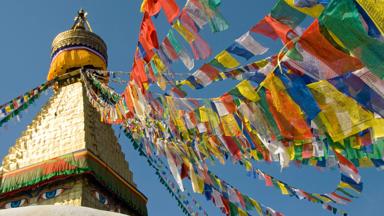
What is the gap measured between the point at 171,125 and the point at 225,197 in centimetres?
175

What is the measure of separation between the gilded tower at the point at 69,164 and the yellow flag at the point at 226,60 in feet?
18.0

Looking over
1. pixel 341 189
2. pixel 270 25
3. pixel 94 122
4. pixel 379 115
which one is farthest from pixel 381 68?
pixel 94 122

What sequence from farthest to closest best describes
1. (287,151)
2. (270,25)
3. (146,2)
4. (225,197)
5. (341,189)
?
(225,197), (341,189), (287,151), (146,2), (270,25)

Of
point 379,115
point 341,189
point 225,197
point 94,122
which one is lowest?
point 379,115

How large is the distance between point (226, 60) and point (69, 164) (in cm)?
602

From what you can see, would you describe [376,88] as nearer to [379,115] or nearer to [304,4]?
[379,115]

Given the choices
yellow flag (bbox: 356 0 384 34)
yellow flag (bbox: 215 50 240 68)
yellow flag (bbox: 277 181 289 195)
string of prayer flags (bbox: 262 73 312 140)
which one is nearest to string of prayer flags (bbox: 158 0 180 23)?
yellow flag (bbox: 215 50 240 68)

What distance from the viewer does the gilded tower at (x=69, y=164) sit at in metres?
8.97

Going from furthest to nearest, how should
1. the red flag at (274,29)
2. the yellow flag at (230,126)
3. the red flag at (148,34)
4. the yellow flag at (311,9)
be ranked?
the yellow flag at (230,126), the red flag at (148,34), the red flag at (274,29), the yellow flag at (311,9)

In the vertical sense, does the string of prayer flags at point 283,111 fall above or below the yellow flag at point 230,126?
below

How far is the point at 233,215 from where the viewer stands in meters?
6.69

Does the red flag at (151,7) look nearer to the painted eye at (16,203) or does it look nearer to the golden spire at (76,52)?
the painted eye at (16,203)

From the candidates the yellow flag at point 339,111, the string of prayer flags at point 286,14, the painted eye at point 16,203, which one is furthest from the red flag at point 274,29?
the painted eye at point 16,203

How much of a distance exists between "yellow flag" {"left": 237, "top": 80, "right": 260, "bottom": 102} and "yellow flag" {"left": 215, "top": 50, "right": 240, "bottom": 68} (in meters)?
0.20
